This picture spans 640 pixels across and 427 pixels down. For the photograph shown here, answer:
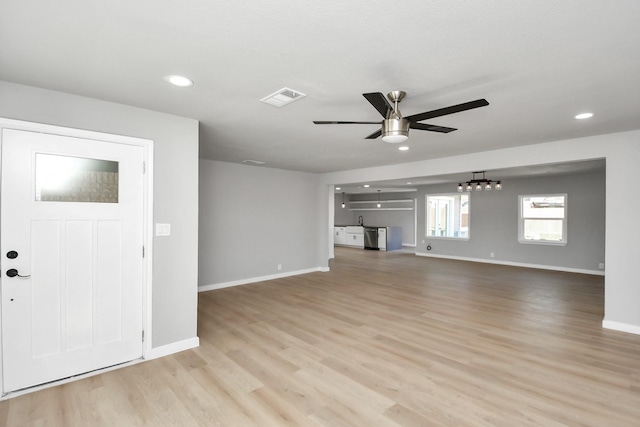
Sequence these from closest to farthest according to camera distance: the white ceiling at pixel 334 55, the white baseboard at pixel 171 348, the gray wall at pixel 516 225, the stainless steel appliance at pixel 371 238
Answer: the white ceiling at pixel 334 55
the white baseboard at pixel 171 348
the gray wall at pixel 516 225
the stainless steel appliance at pixel 371 238

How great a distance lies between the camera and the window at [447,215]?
9836 mm

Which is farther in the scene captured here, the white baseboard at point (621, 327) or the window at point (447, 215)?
the window at point (447, 215)

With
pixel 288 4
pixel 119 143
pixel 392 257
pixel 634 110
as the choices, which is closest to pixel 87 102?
pixel 119 143

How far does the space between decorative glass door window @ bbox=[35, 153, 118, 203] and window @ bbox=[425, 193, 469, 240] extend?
934 cm

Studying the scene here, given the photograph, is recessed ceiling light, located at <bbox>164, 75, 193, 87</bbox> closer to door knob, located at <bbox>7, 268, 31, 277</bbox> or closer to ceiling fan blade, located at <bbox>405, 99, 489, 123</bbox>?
ceiling fan blade, located at <bbox>405, 99, 489, 123</bbox>

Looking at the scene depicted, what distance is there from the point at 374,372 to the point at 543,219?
7.76 meters

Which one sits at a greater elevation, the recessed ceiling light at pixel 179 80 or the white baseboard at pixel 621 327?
the recessed ceiling light at pixel 179 80

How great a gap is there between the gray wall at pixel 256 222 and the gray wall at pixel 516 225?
4753 mm

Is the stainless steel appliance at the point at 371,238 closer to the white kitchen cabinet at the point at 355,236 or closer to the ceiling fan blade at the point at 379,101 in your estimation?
the white kitchen cabinet at the point at 355,236

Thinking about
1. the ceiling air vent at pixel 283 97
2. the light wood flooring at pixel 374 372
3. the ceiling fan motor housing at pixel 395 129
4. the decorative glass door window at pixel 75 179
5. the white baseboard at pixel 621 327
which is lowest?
the light wood flooring at pixel 374 372

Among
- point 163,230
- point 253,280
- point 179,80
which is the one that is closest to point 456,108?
point 179,80

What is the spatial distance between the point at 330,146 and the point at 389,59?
2.58 m

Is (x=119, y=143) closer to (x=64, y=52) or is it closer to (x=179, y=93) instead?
(x=179, y=93)

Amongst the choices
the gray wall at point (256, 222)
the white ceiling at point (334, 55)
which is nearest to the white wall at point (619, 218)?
the white ceiling at point (334, 55)
